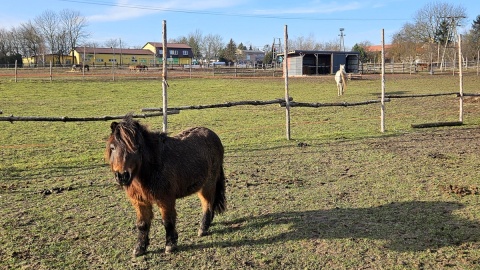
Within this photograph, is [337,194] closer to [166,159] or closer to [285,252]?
[285,252]

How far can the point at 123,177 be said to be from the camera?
3.34 m

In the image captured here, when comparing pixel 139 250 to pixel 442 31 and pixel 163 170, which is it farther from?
pixel 442 31

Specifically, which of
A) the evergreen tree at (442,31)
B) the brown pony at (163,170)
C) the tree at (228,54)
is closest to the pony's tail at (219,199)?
the brown pony at (163,170)

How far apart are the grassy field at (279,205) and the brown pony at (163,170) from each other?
298 millimetres

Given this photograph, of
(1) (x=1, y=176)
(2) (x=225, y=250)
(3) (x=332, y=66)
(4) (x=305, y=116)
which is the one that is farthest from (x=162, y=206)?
(3) (x=332, y=66)

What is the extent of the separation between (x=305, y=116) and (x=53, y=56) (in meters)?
69.3

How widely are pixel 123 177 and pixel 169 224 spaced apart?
0.79 meters

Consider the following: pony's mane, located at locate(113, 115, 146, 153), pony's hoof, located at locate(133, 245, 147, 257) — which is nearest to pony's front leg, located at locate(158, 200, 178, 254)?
pony's hoof, located at locate(133, 245, 147, 257)

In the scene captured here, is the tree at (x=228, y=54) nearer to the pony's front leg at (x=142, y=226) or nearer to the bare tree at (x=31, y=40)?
the bare tree at (x=31, y=40)

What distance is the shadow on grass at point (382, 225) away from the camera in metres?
4.11

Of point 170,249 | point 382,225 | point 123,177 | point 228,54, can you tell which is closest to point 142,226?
point 170,249

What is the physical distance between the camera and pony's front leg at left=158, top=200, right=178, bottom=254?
3787mm

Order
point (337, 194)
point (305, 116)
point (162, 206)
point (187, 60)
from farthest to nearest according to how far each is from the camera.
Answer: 1. point (187, 60)
2. point (305, 116)
3. point (337, 194)
4. point (162, 206)

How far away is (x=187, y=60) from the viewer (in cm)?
8056
